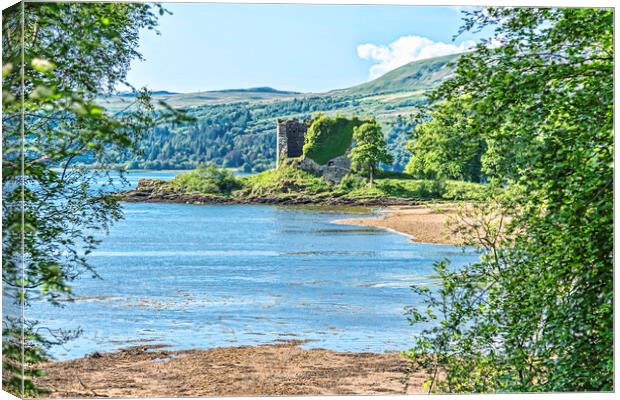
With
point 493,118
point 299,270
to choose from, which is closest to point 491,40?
point 493,118

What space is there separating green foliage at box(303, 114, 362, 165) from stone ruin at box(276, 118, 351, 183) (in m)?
0.03

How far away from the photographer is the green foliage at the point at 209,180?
21.5 feet

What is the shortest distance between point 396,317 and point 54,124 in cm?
288

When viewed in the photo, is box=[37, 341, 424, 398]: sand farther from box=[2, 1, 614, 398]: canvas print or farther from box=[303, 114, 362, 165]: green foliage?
box=[303, 114, 362, 165]: green foliage

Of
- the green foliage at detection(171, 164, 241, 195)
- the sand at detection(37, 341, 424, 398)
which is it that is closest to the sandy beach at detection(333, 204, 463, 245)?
the green foliage at detection(171, 164, 241, 195)

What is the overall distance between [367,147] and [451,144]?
41.9 inches

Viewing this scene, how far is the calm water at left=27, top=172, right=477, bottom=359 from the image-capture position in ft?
22.0

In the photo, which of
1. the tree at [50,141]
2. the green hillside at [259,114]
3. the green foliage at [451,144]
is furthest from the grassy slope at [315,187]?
the tree at [50,141]

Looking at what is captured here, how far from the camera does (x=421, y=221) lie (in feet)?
21.2

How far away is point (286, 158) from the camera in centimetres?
660

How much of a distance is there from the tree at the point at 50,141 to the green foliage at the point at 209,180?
26.9 inches

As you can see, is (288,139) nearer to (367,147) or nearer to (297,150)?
(297,150)

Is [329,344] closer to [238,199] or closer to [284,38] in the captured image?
[238,199]

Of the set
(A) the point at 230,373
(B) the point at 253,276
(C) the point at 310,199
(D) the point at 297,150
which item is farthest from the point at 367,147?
(A) the point at 230,373
